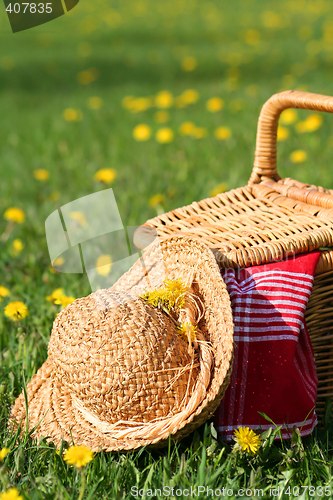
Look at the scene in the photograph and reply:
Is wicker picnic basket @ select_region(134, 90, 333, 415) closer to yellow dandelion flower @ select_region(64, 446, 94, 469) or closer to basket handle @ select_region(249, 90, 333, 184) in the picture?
basket handle @ select_region(249, 90, 333, 184)

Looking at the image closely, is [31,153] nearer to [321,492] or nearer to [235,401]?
[235,401]

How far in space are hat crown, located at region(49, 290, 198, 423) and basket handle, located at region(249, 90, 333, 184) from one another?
2.38ft

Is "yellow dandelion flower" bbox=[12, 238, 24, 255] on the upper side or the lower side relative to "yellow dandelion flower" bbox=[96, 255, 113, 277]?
lower

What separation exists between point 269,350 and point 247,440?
21 centimetres

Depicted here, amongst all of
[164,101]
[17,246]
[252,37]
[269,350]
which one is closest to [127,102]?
[164,101]

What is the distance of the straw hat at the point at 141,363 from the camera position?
1.18 metres

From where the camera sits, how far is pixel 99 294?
132 cm

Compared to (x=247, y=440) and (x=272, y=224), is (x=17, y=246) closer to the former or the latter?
(x=272, y=224)

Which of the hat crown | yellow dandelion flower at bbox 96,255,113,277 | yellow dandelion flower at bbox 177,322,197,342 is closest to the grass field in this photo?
the hat crown

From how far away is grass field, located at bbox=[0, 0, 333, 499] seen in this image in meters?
1.20

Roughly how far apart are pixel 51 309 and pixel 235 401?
811mm

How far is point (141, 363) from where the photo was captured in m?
1.19

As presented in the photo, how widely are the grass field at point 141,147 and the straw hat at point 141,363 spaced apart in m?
0.07

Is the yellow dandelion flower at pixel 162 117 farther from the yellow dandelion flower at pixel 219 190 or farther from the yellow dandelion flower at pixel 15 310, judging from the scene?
the yellow dandelion flower at pixel 15 310
